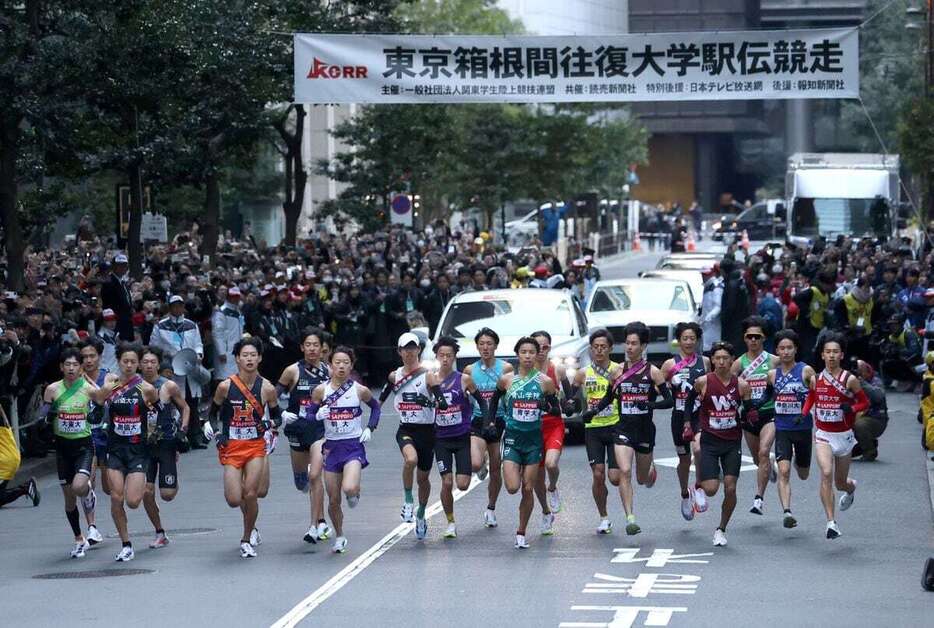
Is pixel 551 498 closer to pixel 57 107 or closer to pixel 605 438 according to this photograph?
pixel 605 438

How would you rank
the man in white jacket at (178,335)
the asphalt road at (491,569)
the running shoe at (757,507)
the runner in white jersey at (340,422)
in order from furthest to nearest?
1. the man in white jacket at (178,335)
2. the running shoe at (757,507)
3. the runner in white jersey at (340,422)
4. the asphalt road at (491,569)

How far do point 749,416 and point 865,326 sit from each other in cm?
1185

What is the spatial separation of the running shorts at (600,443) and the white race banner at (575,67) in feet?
36.3

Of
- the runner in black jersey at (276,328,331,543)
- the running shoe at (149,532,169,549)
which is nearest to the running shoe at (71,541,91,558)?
the running shoe at (149,532,169,549)

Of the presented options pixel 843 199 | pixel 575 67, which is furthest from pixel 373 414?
pixel 843 199

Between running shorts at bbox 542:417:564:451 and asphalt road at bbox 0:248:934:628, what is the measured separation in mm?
724

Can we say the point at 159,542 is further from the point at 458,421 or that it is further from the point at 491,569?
the point at 491,569

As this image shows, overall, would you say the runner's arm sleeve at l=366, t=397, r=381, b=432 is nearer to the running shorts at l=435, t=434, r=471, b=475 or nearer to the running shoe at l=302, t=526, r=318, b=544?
the running shorts at l=435, t=434, r=471, b=475

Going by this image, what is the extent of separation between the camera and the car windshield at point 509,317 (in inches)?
880

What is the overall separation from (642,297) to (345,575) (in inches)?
614

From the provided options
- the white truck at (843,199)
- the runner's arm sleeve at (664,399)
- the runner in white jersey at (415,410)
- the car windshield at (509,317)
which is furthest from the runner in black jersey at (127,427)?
the white truck at (843,199)

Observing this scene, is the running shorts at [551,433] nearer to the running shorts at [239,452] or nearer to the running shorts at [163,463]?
the running shorts at [239,452]

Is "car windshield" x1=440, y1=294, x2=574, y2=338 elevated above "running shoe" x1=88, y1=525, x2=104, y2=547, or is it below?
above

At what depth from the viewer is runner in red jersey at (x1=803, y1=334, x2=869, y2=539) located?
14.4 metres
